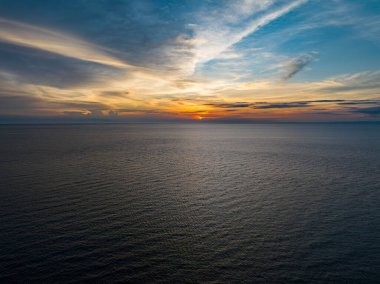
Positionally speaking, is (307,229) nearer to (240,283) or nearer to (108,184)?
(240,283)

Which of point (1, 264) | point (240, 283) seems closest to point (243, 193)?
point (240, 283)

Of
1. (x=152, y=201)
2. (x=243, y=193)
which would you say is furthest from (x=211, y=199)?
(x=152, y=201)

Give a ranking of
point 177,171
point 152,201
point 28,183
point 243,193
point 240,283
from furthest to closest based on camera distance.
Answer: point 177,171 < point 28,183 < point 243,193 < point 152,201 < point 240,283

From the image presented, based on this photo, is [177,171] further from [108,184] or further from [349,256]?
[349,256]

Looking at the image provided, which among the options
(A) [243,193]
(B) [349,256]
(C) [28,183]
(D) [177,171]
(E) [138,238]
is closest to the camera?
(B) [349,256]

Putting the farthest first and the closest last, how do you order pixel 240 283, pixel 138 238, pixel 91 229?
pixel 91 229, pixel 138 238, pixel 240 283

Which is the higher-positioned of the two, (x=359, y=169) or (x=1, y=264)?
(x=1, y=264)

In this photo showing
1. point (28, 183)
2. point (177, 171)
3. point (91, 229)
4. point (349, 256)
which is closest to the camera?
point (349, 256)

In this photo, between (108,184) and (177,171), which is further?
(177,171)

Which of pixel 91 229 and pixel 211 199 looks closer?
pixel 91 229
